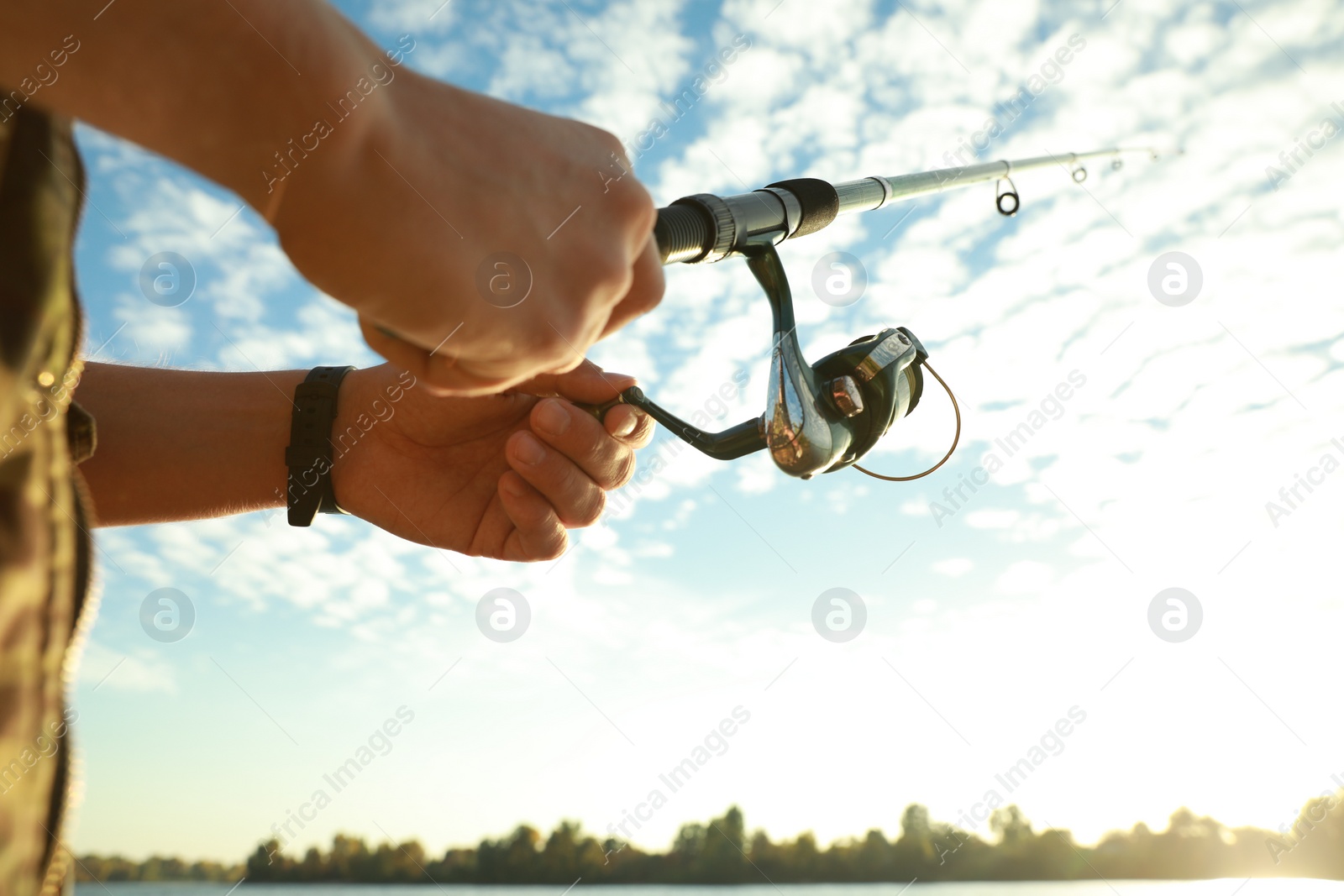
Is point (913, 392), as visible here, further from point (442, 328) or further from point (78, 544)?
point (78, 544)

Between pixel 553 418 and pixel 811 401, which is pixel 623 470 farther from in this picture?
pixel 811 401

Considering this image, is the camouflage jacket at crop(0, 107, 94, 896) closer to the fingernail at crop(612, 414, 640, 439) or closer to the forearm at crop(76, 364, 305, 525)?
the fingernail at crop(612, 414, 640, 439)

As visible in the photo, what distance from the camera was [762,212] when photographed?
2.02 meters

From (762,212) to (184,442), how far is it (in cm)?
178

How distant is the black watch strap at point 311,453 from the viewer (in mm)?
2625

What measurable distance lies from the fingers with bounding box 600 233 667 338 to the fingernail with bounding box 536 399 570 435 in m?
1.04

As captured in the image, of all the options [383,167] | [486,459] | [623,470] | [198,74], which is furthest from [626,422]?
[198,74]

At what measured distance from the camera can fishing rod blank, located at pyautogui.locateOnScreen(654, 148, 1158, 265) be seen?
1.73 metres

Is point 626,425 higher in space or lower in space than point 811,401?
lower

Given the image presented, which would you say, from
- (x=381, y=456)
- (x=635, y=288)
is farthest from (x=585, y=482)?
(x=635, y=288)

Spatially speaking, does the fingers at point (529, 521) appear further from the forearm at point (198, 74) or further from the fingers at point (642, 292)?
the forearm at point (198, 74)

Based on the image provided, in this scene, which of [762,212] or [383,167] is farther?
[762,212]

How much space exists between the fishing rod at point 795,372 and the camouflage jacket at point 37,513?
1.18 meters

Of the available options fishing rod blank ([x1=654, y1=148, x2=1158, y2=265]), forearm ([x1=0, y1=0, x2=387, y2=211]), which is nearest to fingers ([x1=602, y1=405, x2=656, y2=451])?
fishing rod blank ([x1=654, y1=148, x2=1158, y2=265])
